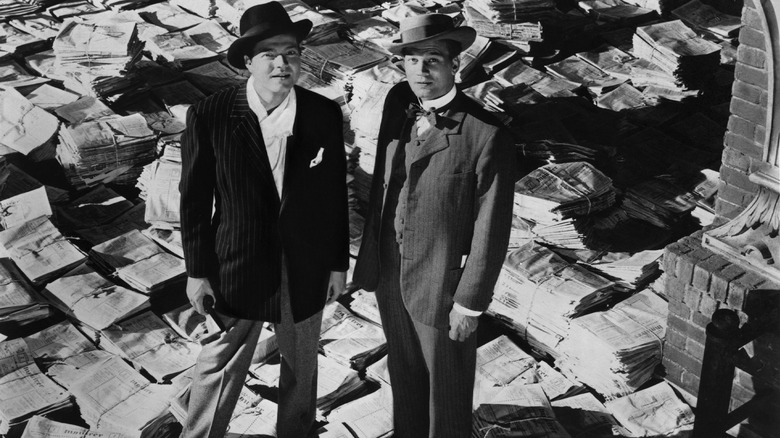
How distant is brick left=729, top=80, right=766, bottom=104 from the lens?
15.8 ft

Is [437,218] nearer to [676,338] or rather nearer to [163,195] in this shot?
[676,338]

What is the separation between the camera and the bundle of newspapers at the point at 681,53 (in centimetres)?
745

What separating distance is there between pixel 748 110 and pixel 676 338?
1.28 meters

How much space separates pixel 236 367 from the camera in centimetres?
431

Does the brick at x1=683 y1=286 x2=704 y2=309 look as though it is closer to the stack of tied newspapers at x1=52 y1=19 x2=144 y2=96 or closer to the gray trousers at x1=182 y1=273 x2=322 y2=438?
the gray trousers at x1=182 y1=273 x2=322 y2=438

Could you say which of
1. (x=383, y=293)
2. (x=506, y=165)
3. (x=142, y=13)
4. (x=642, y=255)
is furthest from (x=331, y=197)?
(x=142, y=13)

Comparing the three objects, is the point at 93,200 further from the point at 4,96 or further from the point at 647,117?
the point at 647,117

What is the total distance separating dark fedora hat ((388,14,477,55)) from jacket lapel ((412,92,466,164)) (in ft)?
0.82

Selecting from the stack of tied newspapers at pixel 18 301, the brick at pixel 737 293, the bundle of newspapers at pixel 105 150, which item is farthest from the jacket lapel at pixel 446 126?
the bundle of newspapers at pixel 105 150

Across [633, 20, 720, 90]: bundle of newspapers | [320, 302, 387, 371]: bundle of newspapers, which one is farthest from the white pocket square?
[633, 20, 720, 90]: bundle of newspapers

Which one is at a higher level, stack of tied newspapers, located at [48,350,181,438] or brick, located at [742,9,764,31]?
brick, located at [742,9,764,31]

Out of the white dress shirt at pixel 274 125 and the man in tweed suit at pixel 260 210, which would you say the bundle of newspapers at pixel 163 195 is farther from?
the white dress shirt at pixel 274 125

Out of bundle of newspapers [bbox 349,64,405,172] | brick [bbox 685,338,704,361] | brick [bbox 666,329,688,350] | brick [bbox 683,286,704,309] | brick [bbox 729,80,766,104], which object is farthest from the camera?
bundle of newspapers [bbox 349,64,405,172]

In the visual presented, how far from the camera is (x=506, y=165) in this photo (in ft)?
12.9
